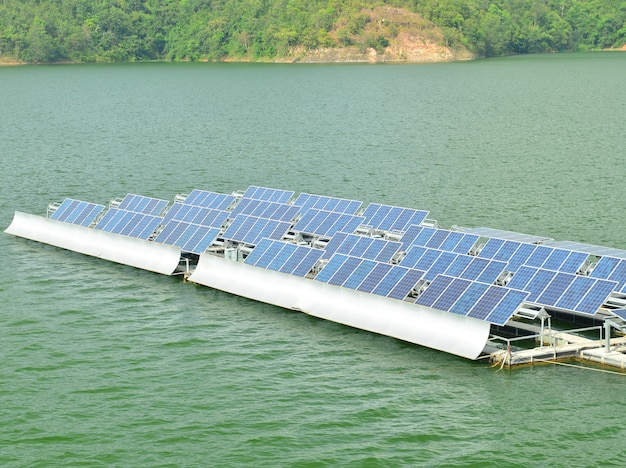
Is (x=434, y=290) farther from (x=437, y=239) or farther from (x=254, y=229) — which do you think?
(x=254, y=229)

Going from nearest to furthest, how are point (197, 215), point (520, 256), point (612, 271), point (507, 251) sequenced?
point (612, 271) < point (520, 256) < point (507, 251) < point (197, 215)

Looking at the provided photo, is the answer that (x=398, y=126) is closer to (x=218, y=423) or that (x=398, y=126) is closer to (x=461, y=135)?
(x=461, y=135)

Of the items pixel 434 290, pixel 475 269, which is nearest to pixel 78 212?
pixel 434 290

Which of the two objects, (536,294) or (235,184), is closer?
(536,294)

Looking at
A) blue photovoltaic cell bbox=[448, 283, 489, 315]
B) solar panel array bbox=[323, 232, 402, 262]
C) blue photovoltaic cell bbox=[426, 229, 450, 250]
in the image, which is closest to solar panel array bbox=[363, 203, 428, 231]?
blue photovoltaic cell bbox=[426, 229, 450, 250]

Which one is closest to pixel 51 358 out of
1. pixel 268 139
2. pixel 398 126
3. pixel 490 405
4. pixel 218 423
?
pixel 218 423

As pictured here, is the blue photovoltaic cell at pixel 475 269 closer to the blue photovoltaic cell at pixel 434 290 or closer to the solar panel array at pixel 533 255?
the blue photovoltaic cell at pixel 434 290
